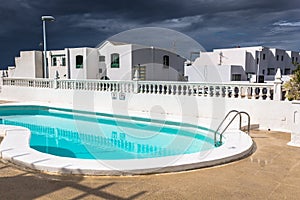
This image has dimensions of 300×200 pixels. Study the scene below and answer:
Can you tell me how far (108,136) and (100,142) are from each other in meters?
0.90

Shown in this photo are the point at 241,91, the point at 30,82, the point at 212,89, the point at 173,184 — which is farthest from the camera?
the point at 30,82

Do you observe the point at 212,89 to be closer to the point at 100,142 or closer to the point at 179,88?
the point at 179,88

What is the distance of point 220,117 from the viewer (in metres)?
9.31

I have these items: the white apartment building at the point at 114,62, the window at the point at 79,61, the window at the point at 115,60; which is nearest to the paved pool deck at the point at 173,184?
the white apartment building at the point at 114,62

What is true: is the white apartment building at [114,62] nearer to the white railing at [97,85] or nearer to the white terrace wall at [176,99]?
the white railing at [97,85]

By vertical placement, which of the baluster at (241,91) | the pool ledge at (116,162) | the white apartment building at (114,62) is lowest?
the pool ledge at (116,162)

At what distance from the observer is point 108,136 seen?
30.3 feet

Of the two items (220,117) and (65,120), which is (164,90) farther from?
(65,120)

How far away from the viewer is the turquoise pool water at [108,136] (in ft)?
23.4

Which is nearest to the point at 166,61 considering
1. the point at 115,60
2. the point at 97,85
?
the point at 115,60

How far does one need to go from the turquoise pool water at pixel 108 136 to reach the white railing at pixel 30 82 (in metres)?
3.06

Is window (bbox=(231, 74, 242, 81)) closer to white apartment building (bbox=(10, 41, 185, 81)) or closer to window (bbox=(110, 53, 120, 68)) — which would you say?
white apartment building (bbox=(10, 41, 185, 81))

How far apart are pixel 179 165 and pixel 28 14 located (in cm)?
2599

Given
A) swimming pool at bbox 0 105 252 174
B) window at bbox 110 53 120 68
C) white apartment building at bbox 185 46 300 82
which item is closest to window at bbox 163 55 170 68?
window at bbox 110 53 120 68
